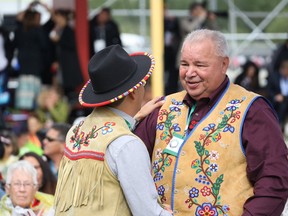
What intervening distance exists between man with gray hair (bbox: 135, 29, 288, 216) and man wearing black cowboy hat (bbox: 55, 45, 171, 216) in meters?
0.36

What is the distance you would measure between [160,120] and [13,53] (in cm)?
802

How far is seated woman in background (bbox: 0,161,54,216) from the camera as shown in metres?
6.24

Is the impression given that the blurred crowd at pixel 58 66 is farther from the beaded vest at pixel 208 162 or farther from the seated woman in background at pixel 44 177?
the beaded vest at pixel 208 162

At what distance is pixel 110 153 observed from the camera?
4.08 metres

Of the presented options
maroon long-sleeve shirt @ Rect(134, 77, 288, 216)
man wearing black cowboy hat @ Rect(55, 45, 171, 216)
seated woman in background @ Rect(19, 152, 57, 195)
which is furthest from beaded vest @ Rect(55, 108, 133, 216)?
seated woman in background @ Rect(19, 152, 57, 195)

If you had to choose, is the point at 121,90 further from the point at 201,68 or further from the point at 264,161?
the point at 264,161

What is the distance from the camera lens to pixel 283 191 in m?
4.41

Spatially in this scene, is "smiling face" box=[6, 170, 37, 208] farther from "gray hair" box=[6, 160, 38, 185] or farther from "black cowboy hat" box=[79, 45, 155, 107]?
"black cowboy hat" box=[79, 45, 155, 107]

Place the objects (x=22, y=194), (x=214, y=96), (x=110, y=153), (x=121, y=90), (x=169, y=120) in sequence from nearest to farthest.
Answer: (x=110, y=153) → (x=121, y=90) → (x=214, y=96) → (x=169, y=120) → (x=22, y=194)

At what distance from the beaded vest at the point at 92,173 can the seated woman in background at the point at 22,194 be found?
198 centimetres

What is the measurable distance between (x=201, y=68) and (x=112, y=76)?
1.72 feet

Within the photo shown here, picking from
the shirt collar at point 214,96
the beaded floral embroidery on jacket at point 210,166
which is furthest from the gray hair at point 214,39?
the beaded floral embroidery on jacket at point 210,166

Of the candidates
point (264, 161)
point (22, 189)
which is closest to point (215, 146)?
point (264, 161)

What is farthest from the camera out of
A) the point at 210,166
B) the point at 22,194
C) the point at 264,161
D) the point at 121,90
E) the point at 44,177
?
the point at 44,177
